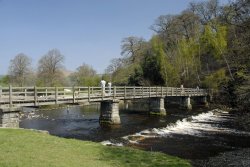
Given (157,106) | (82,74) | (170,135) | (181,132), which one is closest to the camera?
(170,135)

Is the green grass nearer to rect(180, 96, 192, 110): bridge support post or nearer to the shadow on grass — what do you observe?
the shadow on grass

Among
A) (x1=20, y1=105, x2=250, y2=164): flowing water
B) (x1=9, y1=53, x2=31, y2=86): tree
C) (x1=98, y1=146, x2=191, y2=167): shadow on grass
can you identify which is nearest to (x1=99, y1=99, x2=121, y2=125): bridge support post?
(x1=20, y1=105, x2=250, y2=164): flowing water

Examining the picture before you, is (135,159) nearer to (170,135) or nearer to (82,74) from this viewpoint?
(170,135)

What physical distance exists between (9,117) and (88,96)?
9174 mm

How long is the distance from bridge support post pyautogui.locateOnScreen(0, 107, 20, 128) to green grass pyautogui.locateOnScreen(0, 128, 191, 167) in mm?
3771

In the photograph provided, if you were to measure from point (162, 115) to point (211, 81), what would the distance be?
58.8ft

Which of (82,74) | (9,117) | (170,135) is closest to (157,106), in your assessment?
(170,135)

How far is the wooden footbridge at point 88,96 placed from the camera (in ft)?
76.4

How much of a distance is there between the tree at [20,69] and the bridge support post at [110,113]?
1752 inches

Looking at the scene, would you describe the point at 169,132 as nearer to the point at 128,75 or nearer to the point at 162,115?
the point at 162,115

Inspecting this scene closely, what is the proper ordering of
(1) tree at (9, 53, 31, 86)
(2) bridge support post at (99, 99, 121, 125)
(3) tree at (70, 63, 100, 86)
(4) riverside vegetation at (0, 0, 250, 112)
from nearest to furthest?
(2) bridge support post at (99, 99, 121, 125) < (4) riverside vegetation at (0, 0, 250, 112) < (1) tree at (9, 53, 31, 86) < (3) tree at (70, 63, 100, 86)

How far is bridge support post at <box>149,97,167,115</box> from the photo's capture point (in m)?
42.5

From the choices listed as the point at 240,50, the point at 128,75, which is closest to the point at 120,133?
the point at 240,50

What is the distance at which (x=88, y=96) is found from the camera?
99.1 feet
